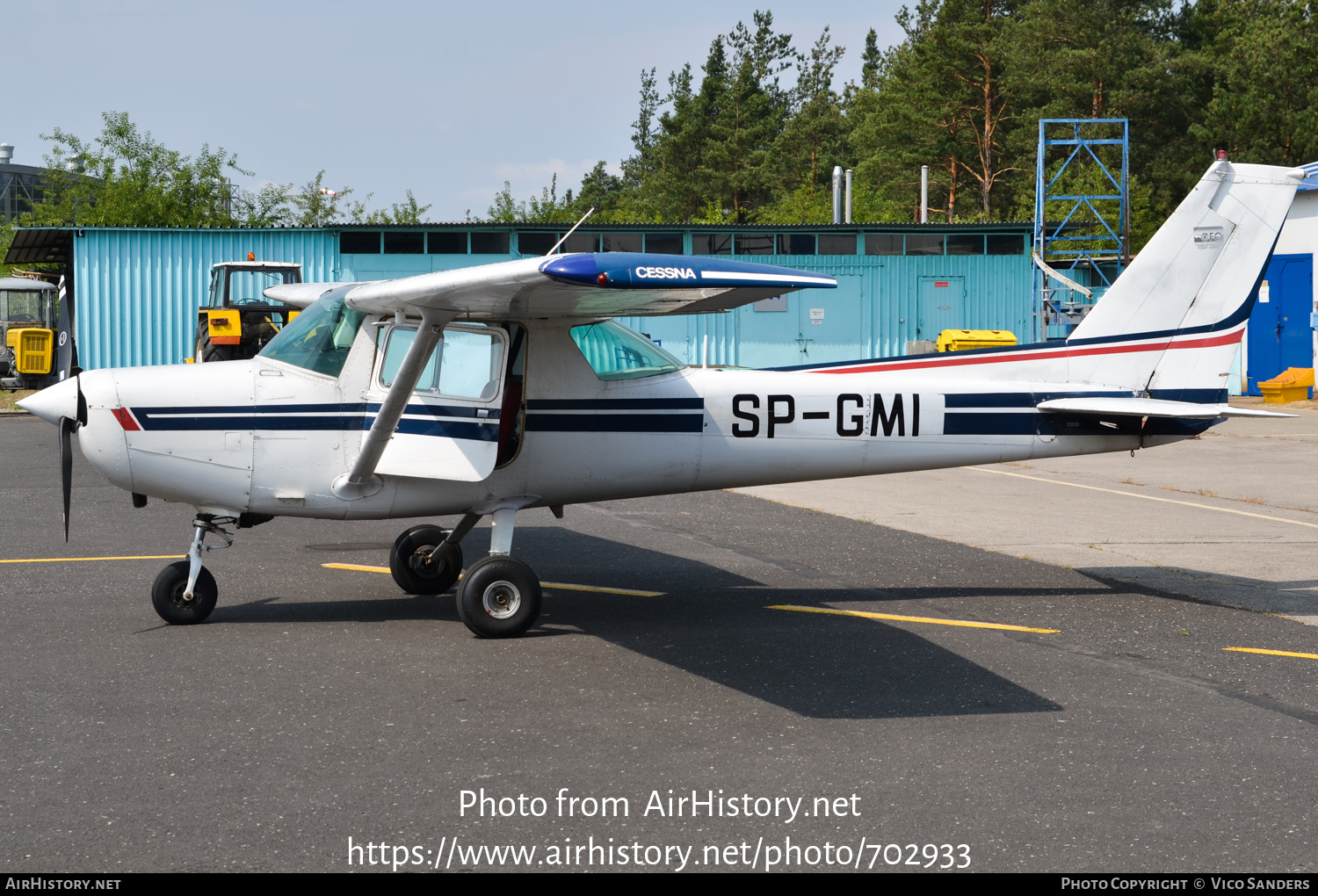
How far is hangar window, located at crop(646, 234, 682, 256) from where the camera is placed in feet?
106

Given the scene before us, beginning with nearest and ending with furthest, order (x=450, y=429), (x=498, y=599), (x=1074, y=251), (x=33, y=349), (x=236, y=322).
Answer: (x=498, y=599)
(x=450, y=429)
(x=236, y=322)
(x=33, y=349)
(x=1074, y=251)

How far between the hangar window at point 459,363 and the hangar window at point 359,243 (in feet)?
80.7

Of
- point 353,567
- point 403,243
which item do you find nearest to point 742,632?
point 353,567

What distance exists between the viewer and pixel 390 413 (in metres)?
7.14

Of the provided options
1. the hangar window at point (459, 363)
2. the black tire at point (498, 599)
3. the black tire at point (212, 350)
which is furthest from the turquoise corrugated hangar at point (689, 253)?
the black tire at point (498, 599)

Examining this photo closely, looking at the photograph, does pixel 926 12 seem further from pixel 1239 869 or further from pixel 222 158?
pixel 1239 869

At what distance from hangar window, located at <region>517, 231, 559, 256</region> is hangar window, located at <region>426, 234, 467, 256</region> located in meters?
1.43

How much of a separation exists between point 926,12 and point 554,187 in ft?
85.4

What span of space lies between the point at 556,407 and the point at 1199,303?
4.70 m

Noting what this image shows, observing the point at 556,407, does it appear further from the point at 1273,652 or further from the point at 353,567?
the point at 1273,652

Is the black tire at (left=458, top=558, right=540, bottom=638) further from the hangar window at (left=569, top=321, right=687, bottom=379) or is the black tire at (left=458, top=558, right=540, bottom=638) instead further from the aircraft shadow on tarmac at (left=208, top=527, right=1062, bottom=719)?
Answer: the hangar window at (left=569, top=321, right=687, bottom=379)

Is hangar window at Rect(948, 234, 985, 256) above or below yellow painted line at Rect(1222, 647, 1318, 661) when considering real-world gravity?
above

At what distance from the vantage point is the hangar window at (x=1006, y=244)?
33.1 metres

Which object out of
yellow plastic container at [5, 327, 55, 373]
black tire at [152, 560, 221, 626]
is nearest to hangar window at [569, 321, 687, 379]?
black tire at [152, 560, 221, 626]
